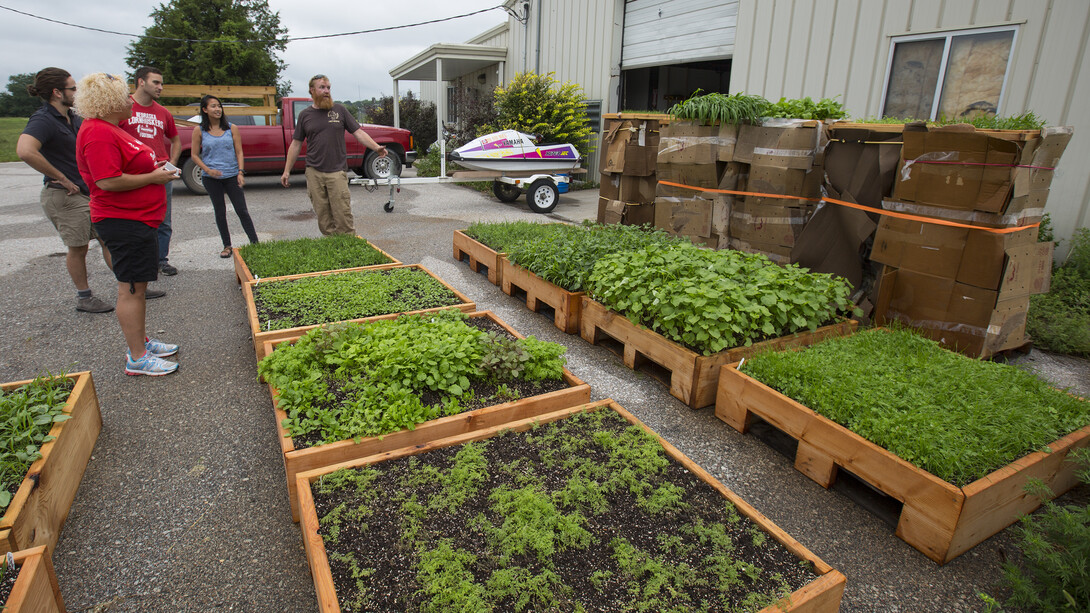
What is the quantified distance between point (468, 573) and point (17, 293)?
6.22m

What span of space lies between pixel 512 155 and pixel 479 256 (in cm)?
497

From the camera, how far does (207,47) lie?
1148 inches

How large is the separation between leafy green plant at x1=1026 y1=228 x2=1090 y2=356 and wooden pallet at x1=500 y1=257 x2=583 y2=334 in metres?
3.62

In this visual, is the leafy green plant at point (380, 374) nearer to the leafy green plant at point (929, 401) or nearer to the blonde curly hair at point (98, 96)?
the leafy green plant at point (929, 401)

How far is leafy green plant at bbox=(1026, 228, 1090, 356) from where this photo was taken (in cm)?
432


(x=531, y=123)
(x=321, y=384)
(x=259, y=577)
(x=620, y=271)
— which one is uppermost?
(x=531, y=123)

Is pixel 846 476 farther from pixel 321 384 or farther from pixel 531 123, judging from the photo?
pixel 531 123

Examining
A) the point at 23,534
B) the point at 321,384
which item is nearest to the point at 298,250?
the point at 321,384

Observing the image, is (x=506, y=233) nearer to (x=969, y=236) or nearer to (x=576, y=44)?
(x=969, y=236)

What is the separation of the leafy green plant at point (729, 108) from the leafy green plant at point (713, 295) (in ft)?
5.08

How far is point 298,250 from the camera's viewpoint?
5.62m

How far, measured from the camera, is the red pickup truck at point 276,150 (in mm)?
11055

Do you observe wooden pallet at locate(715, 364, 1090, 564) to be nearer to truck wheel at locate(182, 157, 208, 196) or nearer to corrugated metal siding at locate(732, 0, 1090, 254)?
corrugated metal siding at locate(732, 0, 1090, 254)

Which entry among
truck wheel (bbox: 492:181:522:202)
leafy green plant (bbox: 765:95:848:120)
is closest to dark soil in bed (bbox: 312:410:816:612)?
leafy green plant (bbox: 765:95:848:120)
